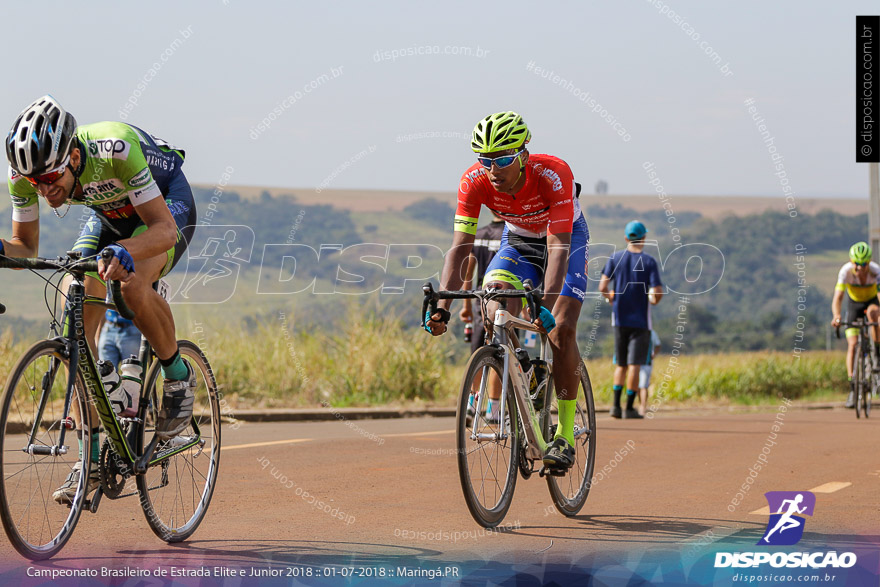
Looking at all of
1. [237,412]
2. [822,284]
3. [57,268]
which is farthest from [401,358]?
[822,284]

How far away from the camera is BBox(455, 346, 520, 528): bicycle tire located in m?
5.68

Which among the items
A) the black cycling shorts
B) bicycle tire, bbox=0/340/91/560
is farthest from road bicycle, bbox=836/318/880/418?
bicycle tire, bbox=0/340/91/560

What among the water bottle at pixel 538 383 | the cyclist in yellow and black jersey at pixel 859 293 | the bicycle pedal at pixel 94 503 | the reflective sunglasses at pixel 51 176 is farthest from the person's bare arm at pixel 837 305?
the reflective sunglasses at pixel 51 176

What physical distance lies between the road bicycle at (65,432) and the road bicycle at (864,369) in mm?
11680

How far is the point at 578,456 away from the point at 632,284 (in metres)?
6.35

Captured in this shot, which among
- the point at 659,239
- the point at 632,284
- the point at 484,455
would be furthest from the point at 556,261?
the point at 659,239

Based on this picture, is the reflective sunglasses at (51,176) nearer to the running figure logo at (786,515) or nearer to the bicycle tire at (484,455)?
the bicycle tire at (484,455)

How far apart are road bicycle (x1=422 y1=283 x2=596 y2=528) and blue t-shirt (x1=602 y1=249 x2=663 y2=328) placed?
21.7 feet

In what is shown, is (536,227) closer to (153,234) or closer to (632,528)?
(632,528)

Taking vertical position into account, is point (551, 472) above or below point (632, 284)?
below

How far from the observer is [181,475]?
230 inches

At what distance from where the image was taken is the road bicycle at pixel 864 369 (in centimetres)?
1514

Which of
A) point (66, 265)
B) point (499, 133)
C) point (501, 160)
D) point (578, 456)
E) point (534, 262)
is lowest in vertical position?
point (578, 456)

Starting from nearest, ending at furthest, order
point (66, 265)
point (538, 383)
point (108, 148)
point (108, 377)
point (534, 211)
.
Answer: point (66, 265)
point (108, 148)
point (108, 377)
point (538, 383)
point (534, 211)
